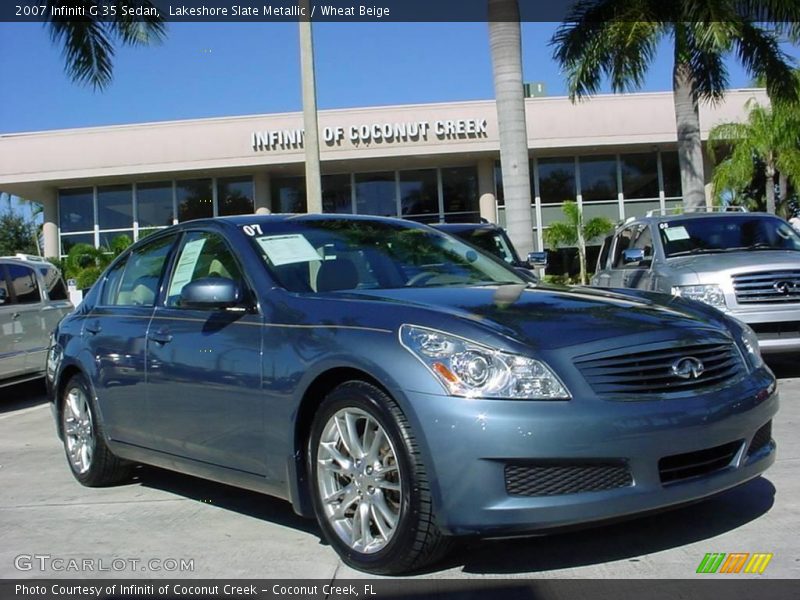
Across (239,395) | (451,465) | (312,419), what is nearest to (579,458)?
(451,465)

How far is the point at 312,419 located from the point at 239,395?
0.49 m

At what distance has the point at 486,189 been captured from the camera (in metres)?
28.5

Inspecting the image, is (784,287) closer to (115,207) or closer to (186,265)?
(186,265)

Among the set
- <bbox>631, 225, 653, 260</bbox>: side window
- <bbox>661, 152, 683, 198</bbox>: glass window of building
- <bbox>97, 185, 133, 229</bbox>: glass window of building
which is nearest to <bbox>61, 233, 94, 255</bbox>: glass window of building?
<bbox>97, 185, 133, 229</bbox>: glass window of building

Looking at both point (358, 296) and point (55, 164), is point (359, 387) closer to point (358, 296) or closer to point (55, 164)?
point (358, 296)

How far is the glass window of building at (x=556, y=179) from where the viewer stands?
1113 inches

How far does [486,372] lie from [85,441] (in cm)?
348

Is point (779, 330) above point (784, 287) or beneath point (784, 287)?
beneath

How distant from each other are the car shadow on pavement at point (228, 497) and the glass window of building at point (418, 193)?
74.0ft

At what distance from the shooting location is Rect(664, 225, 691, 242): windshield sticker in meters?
9.62

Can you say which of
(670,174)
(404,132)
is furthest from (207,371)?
(670,174)

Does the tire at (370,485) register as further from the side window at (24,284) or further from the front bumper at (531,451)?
the side window at (24,284)

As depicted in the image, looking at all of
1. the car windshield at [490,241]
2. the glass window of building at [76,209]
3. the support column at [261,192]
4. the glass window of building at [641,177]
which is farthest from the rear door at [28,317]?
the glass window of building at [641,177]

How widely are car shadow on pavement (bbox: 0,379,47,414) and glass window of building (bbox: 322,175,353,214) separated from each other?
A: 17082 millimetres
